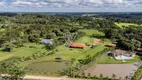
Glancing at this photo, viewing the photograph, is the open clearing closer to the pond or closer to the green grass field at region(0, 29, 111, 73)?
the pond

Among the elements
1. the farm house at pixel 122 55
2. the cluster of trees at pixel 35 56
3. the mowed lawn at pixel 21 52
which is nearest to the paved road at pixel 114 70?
the farm house at pixel 122 55

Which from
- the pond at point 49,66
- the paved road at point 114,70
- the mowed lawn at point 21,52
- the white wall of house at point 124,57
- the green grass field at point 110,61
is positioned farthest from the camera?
the white wall of house at point 124,57

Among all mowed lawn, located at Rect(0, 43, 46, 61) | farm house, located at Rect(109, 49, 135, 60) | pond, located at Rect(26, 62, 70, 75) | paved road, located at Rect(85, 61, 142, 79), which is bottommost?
paved road, located at Rect(85, 61, 142, 79)

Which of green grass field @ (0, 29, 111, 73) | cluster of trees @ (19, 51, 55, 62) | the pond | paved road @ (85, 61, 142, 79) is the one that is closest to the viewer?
paved road @ (85, 61, 142, 79)

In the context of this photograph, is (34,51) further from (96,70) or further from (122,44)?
(122,44)

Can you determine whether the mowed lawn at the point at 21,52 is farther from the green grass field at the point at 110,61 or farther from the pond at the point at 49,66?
the green grass field at the point at 110,61

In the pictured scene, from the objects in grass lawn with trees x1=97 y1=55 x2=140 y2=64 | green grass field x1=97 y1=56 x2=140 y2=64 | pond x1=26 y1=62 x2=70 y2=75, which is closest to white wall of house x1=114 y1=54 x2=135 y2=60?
grass lawn with trees x1=97 y1=55 x2=140 y2=64

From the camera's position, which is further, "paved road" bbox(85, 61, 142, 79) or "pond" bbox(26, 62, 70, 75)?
"pond" bbox(26, 62, 70, 75)

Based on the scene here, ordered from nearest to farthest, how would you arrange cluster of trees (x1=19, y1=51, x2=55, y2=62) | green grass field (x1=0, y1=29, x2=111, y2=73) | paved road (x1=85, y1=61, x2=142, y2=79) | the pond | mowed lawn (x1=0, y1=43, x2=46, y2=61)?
1. paved road (x1=85, y1=61, x2=142, y2=79)
2. the pond
3. green grass field (x1=0, y1=29, x2=111, y2=73)
4. cluster of trees (x1=19, y1=51, x2=55, y2=62)
5. mowed lawn (x1=0, y1=43, x2=46, y2=61)
